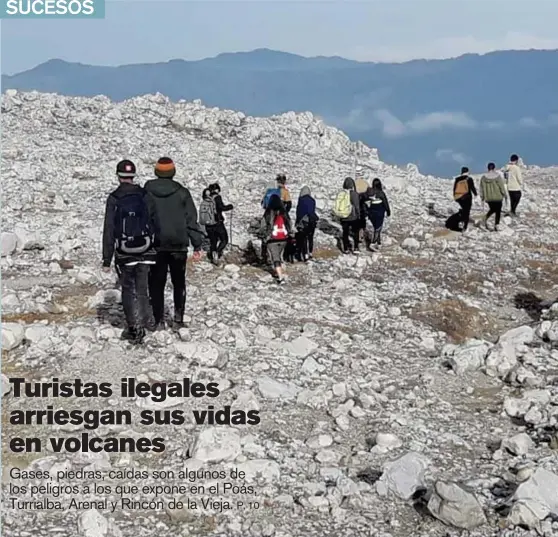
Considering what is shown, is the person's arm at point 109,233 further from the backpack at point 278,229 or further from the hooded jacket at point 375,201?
the hooded jacket at point 375,201

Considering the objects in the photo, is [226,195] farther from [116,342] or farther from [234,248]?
[116,342]

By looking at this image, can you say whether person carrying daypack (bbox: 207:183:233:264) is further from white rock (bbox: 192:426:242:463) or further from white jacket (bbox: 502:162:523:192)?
white jacket (bbox: 502:162:523:192)

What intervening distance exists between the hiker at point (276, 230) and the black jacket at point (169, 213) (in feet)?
14.3

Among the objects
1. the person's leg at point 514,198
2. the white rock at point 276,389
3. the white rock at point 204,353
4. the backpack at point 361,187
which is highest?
the backpack at point 361,187

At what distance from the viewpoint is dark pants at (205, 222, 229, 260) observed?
14.6m

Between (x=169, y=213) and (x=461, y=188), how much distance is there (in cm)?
1098

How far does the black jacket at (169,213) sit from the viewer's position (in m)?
9.05

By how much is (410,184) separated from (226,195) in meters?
6.57

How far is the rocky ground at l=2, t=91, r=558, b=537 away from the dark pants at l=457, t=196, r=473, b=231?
399 millimetres

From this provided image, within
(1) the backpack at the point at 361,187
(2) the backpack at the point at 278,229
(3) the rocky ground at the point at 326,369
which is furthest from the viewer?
(1) the backpack at the point at 361,187

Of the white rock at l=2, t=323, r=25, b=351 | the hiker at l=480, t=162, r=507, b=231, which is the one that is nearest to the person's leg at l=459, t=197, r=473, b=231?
the hiker at l=480, t=162, r=507, b=231

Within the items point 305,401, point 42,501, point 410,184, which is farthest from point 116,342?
point 410,184

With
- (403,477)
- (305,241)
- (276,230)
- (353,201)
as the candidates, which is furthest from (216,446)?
(353,201)

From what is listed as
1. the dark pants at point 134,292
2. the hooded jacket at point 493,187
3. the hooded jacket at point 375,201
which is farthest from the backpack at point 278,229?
the hooded jacket at point 493,187
